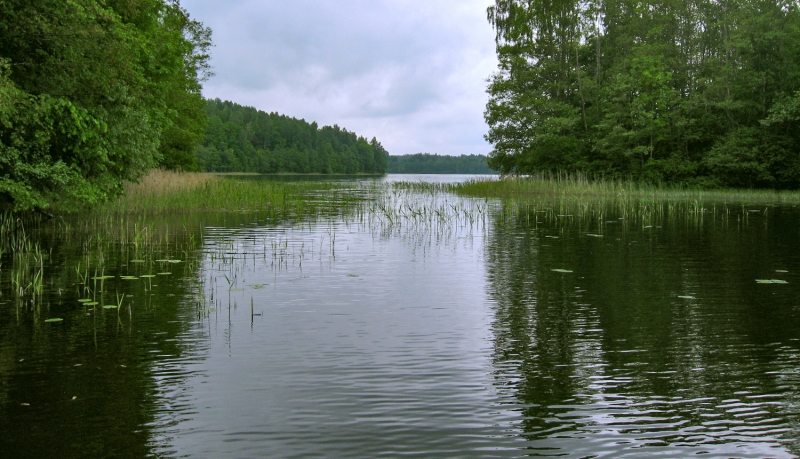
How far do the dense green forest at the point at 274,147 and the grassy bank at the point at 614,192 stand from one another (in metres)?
81.7

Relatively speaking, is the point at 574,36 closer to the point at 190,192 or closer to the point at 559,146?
the point at 559,146

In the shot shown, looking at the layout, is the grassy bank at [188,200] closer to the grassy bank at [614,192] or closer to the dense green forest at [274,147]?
the grassy bank at [614,192]

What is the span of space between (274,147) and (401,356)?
525 ft

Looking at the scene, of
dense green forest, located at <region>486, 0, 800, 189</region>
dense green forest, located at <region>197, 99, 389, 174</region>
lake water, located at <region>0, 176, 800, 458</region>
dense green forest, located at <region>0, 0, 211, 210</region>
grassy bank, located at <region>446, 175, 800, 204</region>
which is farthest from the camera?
dense green forest, located at <region>197, 99, 389, 174</region>

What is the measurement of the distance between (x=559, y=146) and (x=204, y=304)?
124 feet

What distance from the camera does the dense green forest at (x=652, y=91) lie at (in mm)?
36438

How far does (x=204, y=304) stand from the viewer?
8.38 metres

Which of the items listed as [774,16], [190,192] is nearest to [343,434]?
[190,192]

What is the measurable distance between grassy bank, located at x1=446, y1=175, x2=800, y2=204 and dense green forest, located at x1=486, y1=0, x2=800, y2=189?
200 cm

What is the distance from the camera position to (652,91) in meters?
40.2

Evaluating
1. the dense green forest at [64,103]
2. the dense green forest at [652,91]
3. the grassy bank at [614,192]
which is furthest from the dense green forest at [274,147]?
the dense green forest at [64,103]

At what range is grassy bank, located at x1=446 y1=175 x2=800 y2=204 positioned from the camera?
107ft

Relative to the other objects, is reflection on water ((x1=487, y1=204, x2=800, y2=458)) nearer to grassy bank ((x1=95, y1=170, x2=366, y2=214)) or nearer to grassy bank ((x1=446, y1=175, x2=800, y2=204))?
grassy bank ((x1=95, y1=170, x2=366, y2=214))

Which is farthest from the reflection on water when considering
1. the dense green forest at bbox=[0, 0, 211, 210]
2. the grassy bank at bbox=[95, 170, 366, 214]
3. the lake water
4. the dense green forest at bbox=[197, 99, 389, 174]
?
the dense green forest at bbox=[197, 99, 389, 174]
